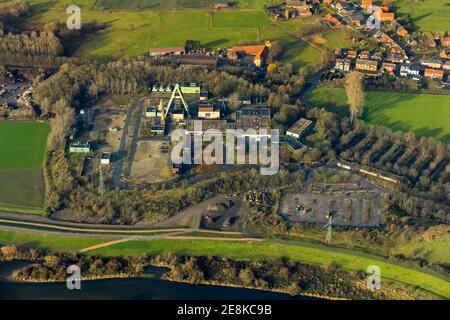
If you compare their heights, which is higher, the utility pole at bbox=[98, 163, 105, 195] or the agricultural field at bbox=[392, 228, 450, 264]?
the utility pole at bbox=[98, 163, 105, 195]

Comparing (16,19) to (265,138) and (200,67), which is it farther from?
(265,138)

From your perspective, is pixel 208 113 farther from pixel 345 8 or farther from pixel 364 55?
pixel 345 8

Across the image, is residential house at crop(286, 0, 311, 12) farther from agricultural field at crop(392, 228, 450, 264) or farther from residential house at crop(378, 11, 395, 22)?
agricultural field at crop(392, 228, 450, 264)

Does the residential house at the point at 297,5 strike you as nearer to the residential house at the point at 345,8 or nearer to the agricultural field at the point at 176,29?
the agricultural field at the point at 176,29

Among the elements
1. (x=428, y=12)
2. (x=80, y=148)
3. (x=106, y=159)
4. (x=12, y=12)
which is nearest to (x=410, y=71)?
(x=428, y=12)

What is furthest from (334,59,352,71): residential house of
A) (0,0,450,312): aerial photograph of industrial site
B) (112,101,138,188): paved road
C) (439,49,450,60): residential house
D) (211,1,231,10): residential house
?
(112,101,138,188): paved road

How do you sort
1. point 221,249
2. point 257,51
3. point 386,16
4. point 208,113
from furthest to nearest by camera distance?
point 386,16, point 257,51, point 208,113, point 221,249
